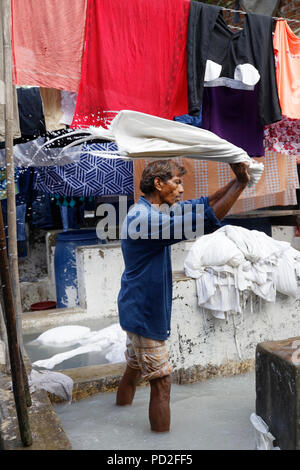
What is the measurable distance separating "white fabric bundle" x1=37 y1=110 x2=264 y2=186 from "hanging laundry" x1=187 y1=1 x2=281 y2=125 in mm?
1735

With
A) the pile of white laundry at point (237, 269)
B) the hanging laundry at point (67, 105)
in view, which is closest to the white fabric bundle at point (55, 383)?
the pile of white laundry at point (237, 269)

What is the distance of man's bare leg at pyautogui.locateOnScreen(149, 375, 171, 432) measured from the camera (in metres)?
2.84

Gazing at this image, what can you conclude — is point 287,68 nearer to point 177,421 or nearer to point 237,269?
point 237,269

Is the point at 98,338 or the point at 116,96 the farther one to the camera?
the point at 98,338

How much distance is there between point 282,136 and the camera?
17.7 feet

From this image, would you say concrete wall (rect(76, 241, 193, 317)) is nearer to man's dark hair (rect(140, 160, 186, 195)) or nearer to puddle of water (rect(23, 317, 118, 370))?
puddle of water (rect(23, 317, 118, 370))

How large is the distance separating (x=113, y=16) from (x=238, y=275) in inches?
103

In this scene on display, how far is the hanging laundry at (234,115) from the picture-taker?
4.59m

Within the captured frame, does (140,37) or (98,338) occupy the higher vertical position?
(140,37)

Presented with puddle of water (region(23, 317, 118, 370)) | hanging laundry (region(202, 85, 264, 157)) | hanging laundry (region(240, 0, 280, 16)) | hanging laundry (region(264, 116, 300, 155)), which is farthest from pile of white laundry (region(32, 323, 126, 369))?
hanging laundry (region(240, 0, 280, 16))

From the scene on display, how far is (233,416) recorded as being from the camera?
10.9 ft

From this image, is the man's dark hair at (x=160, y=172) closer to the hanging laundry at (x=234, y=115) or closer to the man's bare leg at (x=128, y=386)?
the man's bare leg at (x=128, y=386)

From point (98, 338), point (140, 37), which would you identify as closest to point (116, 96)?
point (140, 37)

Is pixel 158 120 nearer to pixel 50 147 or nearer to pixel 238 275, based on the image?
pixel 238 275
